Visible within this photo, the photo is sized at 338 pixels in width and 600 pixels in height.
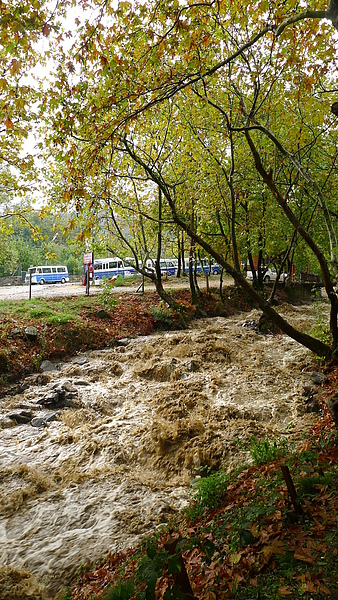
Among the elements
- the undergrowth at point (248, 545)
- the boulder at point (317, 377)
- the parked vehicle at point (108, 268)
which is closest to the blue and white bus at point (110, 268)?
the parked vehicle at point (108, 268)

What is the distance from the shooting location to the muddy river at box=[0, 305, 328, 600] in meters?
5.07

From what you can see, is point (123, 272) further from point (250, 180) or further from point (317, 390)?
point (317, 390)

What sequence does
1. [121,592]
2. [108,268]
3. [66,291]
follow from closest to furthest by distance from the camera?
[121,592], [66,291], [108,268]

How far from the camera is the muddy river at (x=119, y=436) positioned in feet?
16.6

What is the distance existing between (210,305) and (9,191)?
41.9ft

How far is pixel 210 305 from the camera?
20422 millimetres

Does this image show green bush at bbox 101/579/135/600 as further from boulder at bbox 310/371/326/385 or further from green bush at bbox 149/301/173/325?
green bush at bbox 149/301/173/325

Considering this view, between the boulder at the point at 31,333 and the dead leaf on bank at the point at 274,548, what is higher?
the boulder at the point at 31,333

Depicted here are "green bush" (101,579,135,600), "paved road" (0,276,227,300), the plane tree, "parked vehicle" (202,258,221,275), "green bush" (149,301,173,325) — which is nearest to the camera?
"green bush" (101,579,135,600)

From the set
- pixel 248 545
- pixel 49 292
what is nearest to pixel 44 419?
pixel 248 545

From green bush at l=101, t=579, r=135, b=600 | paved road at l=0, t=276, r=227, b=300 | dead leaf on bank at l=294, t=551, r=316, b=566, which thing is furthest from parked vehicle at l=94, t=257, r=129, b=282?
dead leaf on bank at l=294, t=551, r=316, b=566

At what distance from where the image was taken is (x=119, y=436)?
795 centimetres

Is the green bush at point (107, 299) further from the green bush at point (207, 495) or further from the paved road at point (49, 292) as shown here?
the green bush at point (207, 495)

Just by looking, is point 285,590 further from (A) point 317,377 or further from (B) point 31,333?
(B) point 31,333
